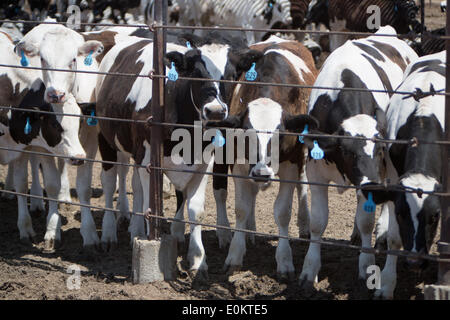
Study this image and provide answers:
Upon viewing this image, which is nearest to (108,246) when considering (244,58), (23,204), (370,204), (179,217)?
(179,217)

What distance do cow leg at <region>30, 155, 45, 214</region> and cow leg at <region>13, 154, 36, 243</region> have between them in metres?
0.37

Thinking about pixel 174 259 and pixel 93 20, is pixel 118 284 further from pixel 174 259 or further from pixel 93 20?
pixel 93 20

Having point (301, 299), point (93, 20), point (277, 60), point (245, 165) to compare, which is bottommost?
point (301, 299)

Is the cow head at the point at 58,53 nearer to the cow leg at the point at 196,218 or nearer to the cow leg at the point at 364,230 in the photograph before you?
the cow leg at the point at 196,218

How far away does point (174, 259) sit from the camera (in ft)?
20.1

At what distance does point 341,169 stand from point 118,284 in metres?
2.10

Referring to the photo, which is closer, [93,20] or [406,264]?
[406,264]

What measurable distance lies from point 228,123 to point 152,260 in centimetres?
129

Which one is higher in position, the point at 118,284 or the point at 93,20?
the point at 93,20

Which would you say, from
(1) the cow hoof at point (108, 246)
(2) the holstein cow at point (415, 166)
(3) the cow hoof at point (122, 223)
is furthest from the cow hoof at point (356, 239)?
(3) the cow hoof at point (122, 223)

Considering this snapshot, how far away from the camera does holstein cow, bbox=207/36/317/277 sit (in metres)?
6.11

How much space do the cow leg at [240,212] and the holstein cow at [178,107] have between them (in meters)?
0.32

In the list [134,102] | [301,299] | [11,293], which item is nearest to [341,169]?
[301,299]

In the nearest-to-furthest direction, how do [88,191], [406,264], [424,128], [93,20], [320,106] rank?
[406,264], [424,128], [320,106], [88,191], [93,20]
